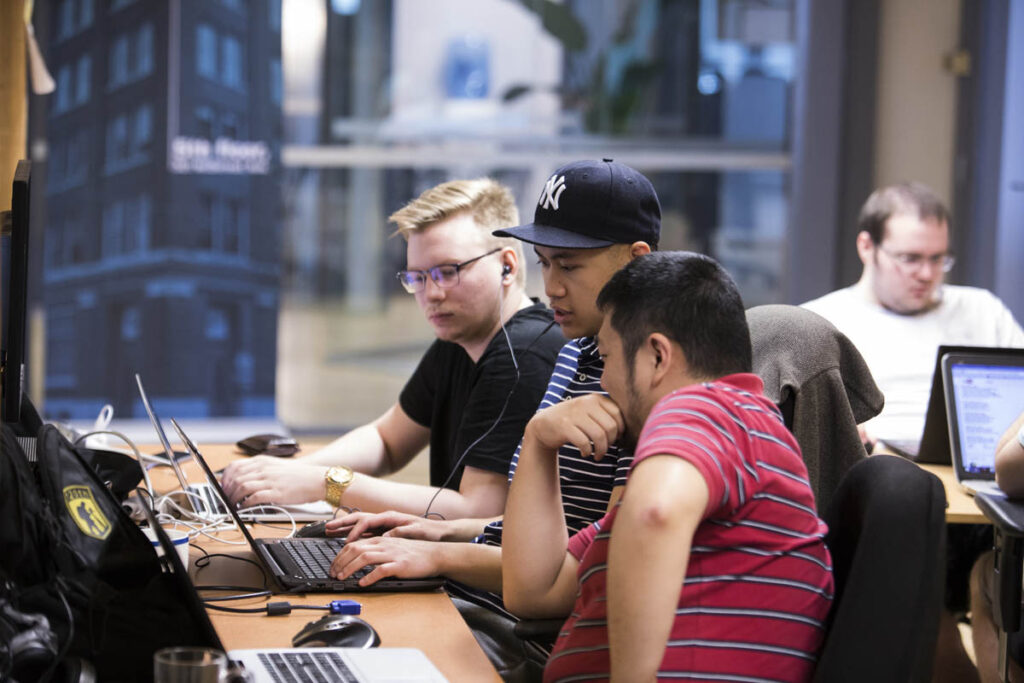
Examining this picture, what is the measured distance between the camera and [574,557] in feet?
5.48

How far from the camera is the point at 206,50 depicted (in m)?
5.16

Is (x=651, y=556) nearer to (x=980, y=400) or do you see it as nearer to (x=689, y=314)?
(x=689, y=314)

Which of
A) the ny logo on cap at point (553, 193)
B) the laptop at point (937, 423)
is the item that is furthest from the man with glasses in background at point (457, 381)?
the laptop at point (937, 423)

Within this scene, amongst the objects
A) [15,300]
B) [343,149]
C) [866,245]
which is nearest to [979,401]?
[866,245]

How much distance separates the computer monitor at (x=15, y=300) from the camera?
158cm

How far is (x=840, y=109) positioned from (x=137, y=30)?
3.19 meters

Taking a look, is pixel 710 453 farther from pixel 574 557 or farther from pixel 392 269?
pixel 392 269

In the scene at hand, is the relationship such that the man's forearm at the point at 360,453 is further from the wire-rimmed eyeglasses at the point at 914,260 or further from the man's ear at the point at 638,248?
the wire-rimmed eyeglasses at the point at 914,260

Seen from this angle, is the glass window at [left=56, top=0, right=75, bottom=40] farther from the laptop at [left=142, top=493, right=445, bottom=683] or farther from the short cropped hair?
the laptop at [left=142, top=493, right=445, bottom=683]

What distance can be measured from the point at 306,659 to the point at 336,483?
872 millimetres

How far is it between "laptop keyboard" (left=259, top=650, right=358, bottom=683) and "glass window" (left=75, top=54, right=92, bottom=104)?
14.2ft

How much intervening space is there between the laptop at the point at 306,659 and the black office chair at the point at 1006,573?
129 centimetres

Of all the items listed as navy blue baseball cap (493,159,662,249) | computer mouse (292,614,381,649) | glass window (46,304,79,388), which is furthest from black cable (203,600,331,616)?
glass window (46,304,79,388)

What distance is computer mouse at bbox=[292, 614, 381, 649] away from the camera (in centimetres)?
146
